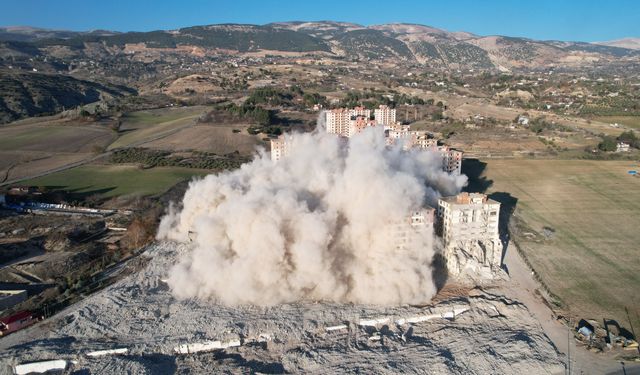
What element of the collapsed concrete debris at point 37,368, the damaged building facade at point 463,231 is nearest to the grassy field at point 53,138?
the collapsed concrete debris at point 37,368

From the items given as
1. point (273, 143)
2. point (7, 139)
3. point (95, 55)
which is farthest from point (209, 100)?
point (95, 55)

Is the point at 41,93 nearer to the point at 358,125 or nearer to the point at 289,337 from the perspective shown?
the point at 358,125

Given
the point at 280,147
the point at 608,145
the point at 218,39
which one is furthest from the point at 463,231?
the point at 218,39

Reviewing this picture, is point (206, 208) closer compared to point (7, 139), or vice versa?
point (206, 208)

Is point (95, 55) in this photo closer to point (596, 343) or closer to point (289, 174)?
point (289, 174)

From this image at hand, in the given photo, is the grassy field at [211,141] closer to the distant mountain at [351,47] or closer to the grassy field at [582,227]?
the grassy field at [582,227]

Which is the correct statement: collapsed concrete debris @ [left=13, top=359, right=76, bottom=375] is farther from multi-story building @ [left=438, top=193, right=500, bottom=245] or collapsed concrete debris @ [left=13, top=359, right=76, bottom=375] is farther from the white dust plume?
multi-story building @ [left=438, top=193, right=500, bottom=245]

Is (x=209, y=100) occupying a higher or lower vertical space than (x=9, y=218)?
higher

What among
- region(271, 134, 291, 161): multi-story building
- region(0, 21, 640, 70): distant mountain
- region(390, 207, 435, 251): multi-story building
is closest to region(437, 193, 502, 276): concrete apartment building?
region(390, 207, 435, 251): multi-story building
